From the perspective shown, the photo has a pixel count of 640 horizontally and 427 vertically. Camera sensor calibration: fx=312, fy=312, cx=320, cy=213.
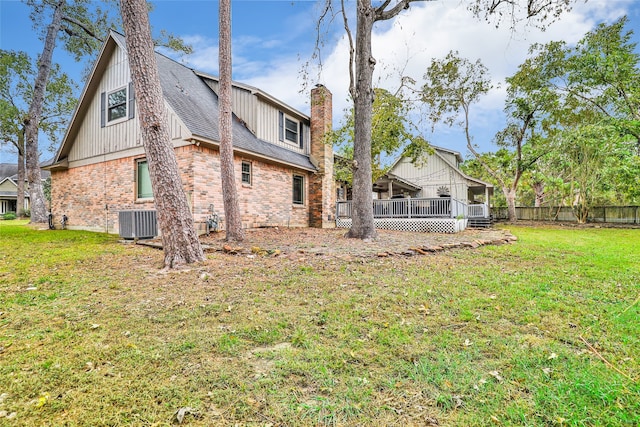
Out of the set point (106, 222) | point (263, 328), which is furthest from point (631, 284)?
point (106, 222)

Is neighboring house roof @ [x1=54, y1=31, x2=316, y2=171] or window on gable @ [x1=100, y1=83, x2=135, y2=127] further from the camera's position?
window on gable @ [x1=100, y1=83, x2=135, y2=127]

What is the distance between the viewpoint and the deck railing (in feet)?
43.7

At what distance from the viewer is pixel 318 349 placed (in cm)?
262

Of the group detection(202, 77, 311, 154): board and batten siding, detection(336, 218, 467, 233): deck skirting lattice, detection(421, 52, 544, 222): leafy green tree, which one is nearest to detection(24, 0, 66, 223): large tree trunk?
detection(202, 77, 311, 154): board and batten siding

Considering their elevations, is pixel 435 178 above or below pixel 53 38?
below

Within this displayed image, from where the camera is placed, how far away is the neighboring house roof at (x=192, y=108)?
33.0 feet

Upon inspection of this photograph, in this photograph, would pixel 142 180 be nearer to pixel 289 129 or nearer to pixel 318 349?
pixel 289 129

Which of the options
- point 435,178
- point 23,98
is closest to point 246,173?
point 435,178

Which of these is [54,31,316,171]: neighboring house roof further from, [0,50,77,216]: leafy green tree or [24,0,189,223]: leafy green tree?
[0,50,77,216]: leafy green tree

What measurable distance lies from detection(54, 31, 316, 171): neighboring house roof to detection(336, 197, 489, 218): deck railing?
285cm

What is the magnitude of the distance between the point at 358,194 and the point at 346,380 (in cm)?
733

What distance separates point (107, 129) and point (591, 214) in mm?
Result: 26537

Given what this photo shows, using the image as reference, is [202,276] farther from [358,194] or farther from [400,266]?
[358,194]

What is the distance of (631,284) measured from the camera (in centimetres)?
446
